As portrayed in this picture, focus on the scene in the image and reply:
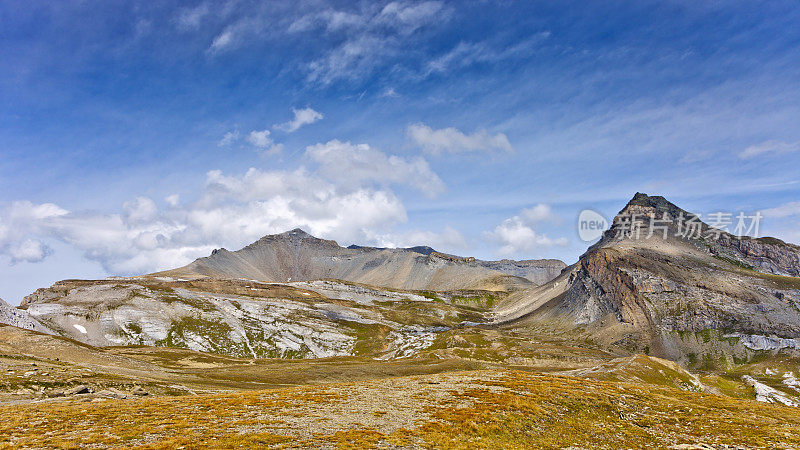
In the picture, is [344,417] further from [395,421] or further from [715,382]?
[715,382]

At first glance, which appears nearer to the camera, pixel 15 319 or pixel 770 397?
pixel 770 397

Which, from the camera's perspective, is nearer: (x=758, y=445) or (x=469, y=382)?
(x=758, y=445)

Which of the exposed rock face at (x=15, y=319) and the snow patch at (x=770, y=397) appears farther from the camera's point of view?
the exposed rock face at (x=15, y=319)

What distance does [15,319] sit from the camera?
546 ft

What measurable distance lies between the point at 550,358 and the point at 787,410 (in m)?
147

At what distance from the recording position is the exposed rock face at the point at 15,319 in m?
160

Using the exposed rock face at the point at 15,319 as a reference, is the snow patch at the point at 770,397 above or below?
below

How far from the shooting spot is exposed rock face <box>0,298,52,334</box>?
526 feet

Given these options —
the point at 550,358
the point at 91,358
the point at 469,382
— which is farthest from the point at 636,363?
the point at 91,358

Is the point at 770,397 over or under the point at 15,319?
under

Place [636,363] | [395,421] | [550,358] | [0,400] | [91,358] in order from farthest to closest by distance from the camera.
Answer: [550,358] → [636,363] → [91,358] → [0,400] → [395,421]

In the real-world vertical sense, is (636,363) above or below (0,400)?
below

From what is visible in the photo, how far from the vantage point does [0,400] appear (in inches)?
2045

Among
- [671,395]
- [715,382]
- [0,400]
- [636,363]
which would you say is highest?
[0,400]
